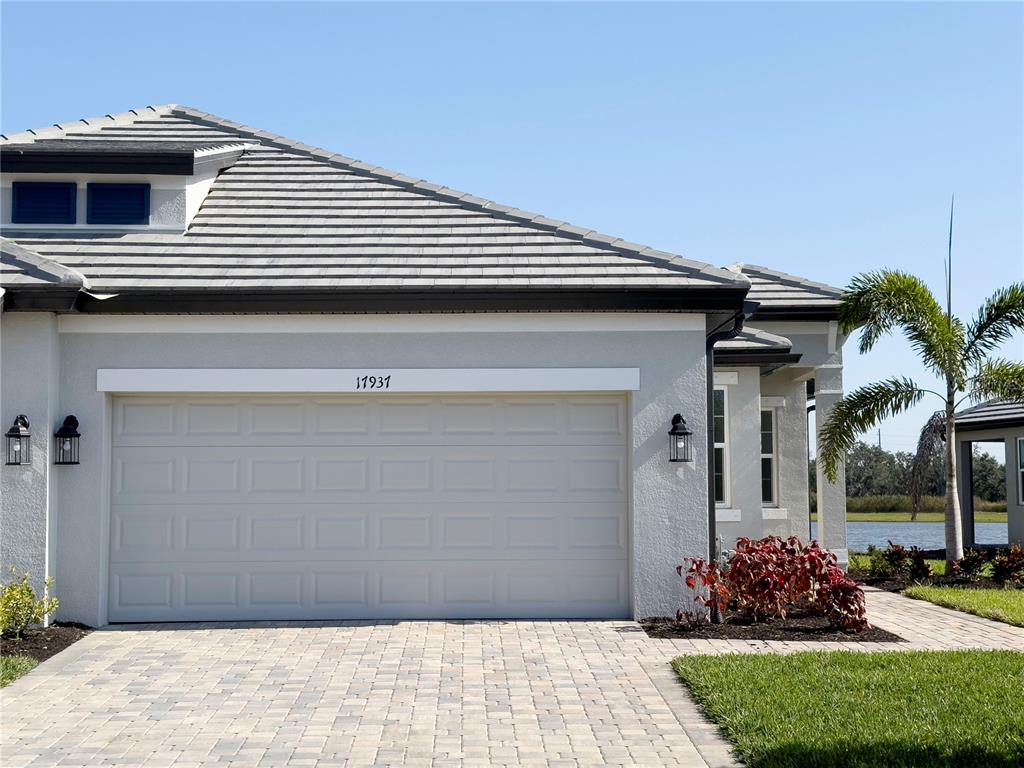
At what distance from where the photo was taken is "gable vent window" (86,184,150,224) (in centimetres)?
1266

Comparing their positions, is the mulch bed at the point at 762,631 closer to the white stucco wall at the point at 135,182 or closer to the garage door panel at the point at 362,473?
the garage door panel at the point at 362,473

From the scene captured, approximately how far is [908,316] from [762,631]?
7.21 metres

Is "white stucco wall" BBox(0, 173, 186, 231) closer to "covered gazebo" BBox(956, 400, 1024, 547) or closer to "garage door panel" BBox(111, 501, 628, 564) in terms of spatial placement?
"garage door panel" BBox(111, 501, 628, 564)

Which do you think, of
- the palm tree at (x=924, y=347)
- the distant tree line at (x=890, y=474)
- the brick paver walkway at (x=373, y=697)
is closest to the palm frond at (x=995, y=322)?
the palm tree at (x=924, y=347)

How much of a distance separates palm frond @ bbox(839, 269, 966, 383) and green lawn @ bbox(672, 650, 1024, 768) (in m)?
7.18

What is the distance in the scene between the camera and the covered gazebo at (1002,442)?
2305cm

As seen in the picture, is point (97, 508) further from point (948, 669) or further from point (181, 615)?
point (948, 669)

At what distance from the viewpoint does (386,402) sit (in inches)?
460

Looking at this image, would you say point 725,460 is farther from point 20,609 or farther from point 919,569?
point 20,609

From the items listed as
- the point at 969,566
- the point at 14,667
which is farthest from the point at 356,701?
the point at 969,566

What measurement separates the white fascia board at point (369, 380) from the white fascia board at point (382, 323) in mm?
430

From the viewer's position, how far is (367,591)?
37.8 ft

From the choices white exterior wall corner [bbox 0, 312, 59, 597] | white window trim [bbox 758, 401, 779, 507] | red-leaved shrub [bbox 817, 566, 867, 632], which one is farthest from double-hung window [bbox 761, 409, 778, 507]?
white exterior wall corner [bbox 0, 312, 59, 597]

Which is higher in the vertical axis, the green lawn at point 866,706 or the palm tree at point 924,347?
the palm tree at point 924,347
